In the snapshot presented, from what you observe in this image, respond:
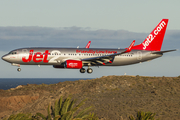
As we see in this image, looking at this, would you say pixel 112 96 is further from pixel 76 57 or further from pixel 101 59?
pixel 76 57

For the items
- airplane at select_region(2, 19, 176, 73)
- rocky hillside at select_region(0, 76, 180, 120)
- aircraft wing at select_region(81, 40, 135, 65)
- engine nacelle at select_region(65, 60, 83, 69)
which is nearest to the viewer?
rocky hillside at select_region(0, 76, 180, 120)

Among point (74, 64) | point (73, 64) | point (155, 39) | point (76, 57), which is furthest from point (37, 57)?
point (155, 39)

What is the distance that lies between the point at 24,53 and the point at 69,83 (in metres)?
13.5

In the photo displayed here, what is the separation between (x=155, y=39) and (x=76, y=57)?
19190 millimetres

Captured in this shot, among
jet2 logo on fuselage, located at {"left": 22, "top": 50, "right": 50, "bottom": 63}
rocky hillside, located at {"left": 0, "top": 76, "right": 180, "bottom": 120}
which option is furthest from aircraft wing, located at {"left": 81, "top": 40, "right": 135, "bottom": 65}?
jet2 logo on fuselage, located at {"left": 22, "top": 50, "right": 50, "bottom": 63}

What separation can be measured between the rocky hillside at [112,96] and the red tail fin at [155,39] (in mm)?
6880

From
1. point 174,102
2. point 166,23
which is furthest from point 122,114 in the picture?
point 166,23

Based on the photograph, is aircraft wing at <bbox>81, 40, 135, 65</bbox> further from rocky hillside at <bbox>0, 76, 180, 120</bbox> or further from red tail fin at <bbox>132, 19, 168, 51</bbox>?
red tail fin at <bbox>132, 19, 168, 51</bbox>

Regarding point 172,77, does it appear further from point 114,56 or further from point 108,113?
point 108,113

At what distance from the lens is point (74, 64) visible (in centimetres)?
4756

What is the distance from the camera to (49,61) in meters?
48.1

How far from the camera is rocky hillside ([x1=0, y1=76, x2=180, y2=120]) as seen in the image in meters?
46.8

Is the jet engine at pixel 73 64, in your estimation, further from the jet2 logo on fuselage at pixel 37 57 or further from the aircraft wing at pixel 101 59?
the jet2 logo on fuselage at pixel 37 57

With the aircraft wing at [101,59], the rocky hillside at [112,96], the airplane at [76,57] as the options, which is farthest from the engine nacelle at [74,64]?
the rocky hillside at [112,96]
